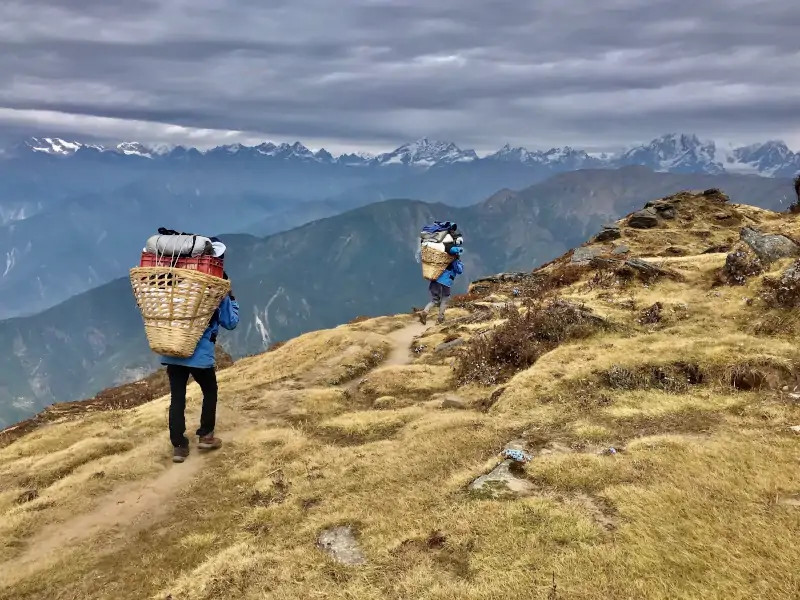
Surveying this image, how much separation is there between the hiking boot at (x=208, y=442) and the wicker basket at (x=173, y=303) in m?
2.75

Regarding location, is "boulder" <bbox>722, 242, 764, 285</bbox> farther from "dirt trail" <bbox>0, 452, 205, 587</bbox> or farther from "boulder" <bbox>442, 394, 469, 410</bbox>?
"dirt trail" <bbox>0, 452, 205, 587</bbox>

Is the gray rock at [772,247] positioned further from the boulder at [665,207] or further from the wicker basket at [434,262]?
the boulder at [665,207]

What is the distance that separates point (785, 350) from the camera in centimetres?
1391

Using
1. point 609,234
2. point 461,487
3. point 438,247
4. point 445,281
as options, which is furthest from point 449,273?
point 609,234

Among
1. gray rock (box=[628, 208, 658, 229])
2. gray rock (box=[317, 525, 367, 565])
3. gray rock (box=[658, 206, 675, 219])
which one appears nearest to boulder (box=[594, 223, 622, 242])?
gray rock (box=[628, 208, 658, 229])

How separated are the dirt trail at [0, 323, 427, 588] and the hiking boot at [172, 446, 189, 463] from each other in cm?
17

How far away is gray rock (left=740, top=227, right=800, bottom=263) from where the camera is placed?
20984 mm

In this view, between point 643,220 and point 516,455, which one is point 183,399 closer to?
point 516,455

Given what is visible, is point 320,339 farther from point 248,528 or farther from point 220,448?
point 248,528

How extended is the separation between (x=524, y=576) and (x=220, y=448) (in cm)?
976

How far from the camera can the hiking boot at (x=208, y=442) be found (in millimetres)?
13914

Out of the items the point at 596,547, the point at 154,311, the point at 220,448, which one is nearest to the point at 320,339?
the point at 220,448

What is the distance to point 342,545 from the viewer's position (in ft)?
28.0

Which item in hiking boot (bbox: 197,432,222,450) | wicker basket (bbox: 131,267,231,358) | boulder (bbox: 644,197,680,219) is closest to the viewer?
wicker basket (bbox: 131,267,231,358)
